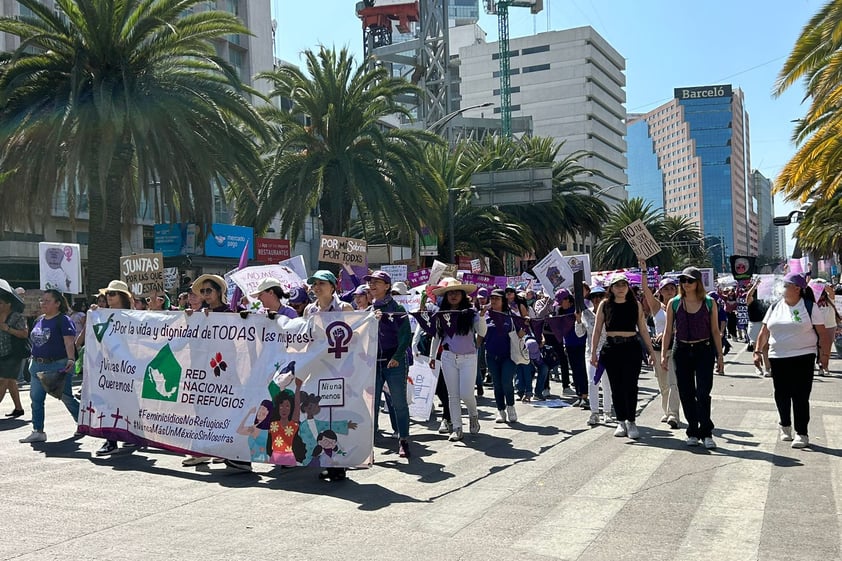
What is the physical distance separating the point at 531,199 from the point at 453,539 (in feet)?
93.3

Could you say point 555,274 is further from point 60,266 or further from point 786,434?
point 60,266

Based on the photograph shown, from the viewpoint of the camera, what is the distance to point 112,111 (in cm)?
1720

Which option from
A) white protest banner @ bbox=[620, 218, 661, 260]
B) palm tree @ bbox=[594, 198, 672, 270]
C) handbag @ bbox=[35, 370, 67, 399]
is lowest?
handbag @ bbox=[35, 370, 67, 399]

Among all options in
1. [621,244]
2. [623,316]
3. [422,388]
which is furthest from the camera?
[621,244]

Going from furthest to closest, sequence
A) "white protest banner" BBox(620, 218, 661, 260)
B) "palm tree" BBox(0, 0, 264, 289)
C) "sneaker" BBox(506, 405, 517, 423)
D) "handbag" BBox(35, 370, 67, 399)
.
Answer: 1. "palm tree" BBox(0, 0, 264, 289)
2. "white protest banner" BBox(620, 218, 661, 260)
3. "sneaker" BBox(506, 405, 517, 423)
4. "handbag" BBox(35, 370, 67, 399)

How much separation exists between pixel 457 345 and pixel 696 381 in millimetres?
2496

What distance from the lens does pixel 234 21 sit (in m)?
19.7

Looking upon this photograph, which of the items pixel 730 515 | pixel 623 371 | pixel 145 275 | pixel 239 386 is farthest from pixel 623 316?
→ pixel 145 275

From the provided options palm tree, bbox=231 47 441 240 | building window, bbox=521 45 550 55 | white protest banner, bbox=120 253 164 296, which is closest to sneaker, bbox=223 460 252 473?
white protest banner, bbox=120 253 164 296

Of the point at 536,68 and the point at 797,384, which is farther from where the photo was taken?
the point at 536,68

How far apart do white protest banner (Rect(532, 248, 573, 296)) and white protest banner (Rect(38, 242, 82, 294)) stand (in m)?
10.6

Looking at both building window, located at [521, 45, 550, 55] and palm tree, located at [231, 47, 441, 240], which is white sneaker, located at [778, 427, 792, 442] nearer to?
palm tree, located at [231, 47, 441, 240]

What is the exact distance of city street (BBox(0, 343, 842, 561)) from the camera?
16.8 ft

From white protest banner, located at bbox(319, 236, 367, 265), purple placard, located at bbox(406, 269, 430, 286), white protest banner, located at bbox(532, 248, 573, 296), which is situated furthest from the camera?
purple placard, located at bbox(406, 269, 430, 286)
